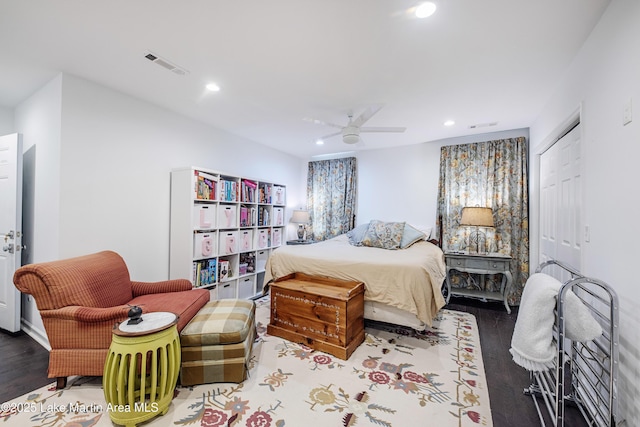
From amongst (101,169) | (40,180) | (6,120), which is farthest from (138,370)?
(6,120)

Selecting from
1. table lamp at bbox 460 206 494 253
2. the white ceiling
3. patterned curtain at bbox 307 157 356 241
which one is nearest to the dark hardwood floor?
table lamp at bbox 460 206 494 253

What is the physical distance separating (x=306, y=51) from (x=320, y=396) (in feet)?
8.46

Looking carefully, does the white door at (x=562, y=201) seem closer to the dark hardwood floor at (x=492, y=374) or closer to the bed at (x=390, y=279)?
the dark hardwood floor at (x=492, y=374)

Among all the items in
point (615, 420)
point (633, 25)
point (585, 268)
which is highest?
point (633, 25)

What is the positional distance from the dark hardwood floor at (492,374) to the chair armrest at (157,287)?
0.82 m

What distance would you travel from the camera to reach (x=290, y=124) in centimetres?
376

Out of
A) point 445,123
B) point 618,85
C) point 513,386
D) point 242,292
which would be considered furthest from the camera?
point 242,292

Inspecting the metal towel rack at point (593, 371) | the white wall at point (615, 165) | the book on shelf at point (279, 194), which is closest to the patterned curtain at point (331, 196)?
the book on shelf at point (279, 194)

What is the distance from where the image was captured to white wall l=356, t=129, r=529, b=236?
14.9ft

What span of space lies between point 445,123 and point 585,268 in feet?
7.81

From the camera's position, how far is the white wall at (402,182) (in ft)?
14.9

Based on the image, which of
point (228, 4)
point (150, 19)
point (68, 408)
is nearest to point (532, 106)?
point (228, 4)

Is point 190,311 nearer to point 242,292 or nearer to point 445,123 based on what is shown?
point 242,292

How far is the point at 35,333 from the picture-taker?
2.68 meters
